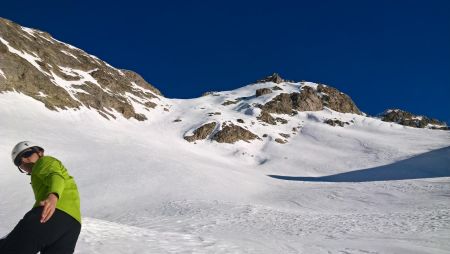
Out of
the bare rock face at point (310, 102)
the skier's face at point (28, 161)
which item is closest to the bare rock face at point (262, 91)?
the bare rock face at point (310, 102)

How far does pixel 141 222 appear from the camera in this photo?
1758 centimetres

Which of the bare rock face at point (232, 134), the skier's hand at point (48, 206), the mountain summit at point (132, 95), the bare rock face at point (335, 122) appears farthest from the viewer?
the bare rock face at point (335, 122)

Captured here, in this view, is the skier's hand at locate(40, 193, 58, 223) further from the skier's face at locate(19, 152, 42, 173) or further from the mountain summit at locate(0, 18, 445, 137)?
the mountain summit at locate(0, 18, 445, 137)

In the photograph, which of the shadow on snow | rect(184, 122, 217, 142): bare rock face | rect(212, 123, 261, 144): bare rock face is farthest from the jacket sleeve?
rect(212, 123, 261, 144): bare rock face

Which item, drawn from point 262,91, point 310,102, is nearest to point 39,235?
point 310,102

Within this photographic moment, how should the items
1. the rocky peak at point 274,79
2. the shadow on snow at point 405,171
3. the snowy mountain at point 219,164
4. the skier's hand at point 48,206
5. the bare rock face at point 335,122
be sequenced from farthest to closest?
the rocky peak at point 274,79, the bare rock face at point 335,122, the shadow on snow at point 405,171, the snowy mountain at point 219,164, the skier's hand at point 48,206

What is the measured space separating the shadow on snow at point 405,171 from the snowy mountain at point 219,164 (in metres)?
0.27

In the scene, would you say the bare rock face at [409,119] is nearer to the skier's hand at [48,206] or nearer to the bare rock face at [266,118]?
the bare rock face at [266,118]

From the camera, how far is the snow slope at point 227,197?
404 inches

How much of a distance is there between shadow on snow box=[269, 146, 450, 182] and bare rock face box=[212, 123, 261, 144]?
25.9m

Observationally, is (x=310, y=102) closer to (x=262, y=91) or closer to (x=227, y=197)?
(x=262, y=91)

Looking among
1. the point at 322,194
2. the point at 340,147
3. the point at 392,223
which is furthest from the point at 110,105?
the point at 392,223

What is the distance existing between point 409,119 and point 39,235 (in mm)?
118787

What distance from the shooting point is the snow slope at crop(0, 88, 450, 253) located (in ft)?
33.7
